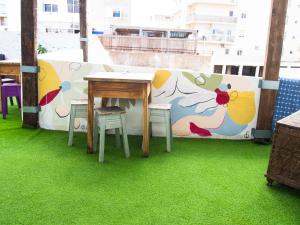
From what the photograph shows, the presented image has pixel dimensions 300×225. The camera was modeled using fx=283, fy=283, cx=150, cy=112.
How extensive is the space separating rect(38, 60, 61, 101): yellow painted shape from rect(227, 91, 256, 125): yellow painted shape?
7.32 ft

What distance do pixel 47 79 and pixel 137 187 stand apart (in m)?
2.10

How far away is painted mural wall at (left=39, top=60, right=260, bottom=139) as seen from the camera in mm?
3549

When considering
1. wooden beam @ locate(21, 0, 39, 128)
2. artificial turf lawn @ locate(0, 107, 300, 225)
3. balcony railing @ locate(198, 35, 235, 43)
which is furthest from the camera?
balcony railing @ locate(198, 35, 235, 43)

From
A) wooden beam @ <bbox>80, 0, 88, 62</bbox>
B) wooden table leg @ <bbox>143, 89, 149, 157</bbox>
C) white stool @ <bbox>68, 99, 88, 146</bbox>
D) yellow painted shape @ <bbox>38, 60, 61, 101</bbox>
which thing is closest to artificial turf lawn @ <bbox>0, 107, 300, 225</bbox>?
wooden table leg @ <bbox>143, 89, 149, 157</bbox>

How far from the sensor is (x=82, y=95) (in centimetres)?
360

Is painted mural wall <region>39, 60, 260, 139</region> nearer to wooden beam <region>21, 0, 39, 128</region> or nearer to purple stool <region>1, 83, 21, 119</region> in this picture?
wooden beam <region>21, 0, 39, 128</region>

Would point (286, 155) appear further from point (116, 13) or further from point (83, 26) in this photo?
point (116, 13)

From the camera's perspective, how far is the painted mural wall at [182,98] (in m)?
3.55

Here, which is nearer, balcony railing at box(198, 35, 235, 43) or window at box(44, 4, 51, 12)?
window at box(44, 4, 51, 12)

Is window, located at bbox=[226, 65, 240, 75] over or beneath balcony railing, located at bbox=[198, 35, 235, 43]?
beneath

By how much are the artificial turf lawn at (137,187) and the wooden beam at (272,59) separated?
458 mm

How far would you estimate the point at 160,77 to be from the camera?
3545 millimetres

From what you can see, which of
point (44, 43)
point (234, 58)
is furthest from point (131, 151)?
point (234, 58)

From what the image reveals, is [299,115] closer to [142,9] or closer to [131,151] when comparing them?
[131,151]
